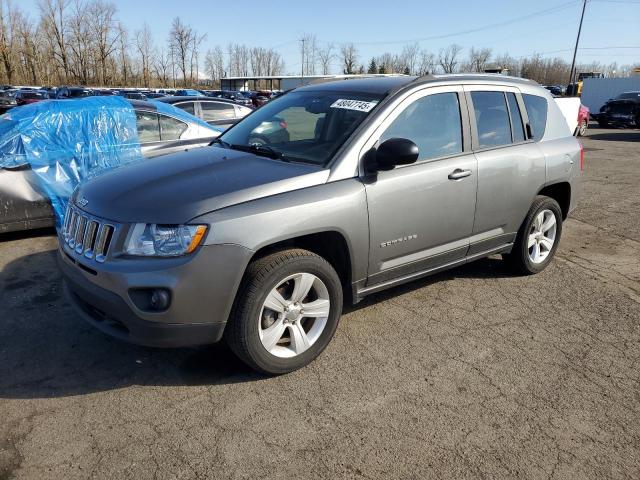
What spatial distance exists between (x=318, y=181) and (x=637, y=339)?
2748 mm

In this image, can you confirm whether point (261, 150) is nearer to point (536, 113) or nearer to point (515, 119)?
point (515, 119)

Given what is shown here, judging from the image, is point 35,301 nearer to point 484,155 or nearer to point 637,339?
point 484,155

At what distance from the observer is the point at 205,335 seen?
9.39 feet

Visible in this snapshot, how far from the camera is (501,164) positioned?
421 cm

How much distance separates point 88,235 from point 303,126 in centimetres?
187

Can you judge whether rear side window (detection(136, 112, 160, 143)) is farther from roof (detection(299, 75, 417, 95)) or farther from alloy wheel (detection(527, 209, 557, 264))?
alloy wheel (detection(527, 209, 557, 264))

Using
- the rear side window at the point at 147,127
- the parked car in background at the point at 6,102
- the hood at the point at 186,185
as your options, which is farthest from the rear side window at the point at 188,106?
the parked car in background at the point at 6,102

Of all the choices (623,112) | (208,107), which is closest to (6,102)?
(208,107)

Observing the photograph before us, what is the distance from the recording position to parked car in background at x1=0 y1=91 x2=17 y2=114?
72.1 feet

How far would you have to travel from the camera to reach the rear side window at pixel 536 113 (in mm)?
4703

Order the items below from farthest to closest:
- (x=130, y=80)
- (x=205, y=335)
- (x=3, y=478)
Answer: (x=130, y=80) < (x=205, y=335) < (x=3, y=478)

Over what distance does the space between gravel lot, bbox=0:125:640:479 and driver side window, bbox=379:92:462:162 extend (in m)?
1.35

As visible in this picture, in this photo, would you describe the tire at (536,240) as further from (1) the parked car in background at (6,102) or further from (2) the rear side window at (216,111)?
(1) the parked car in background at (6,102)

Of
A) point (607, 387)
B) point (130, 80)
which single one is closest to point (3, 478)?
point (607, 387)
